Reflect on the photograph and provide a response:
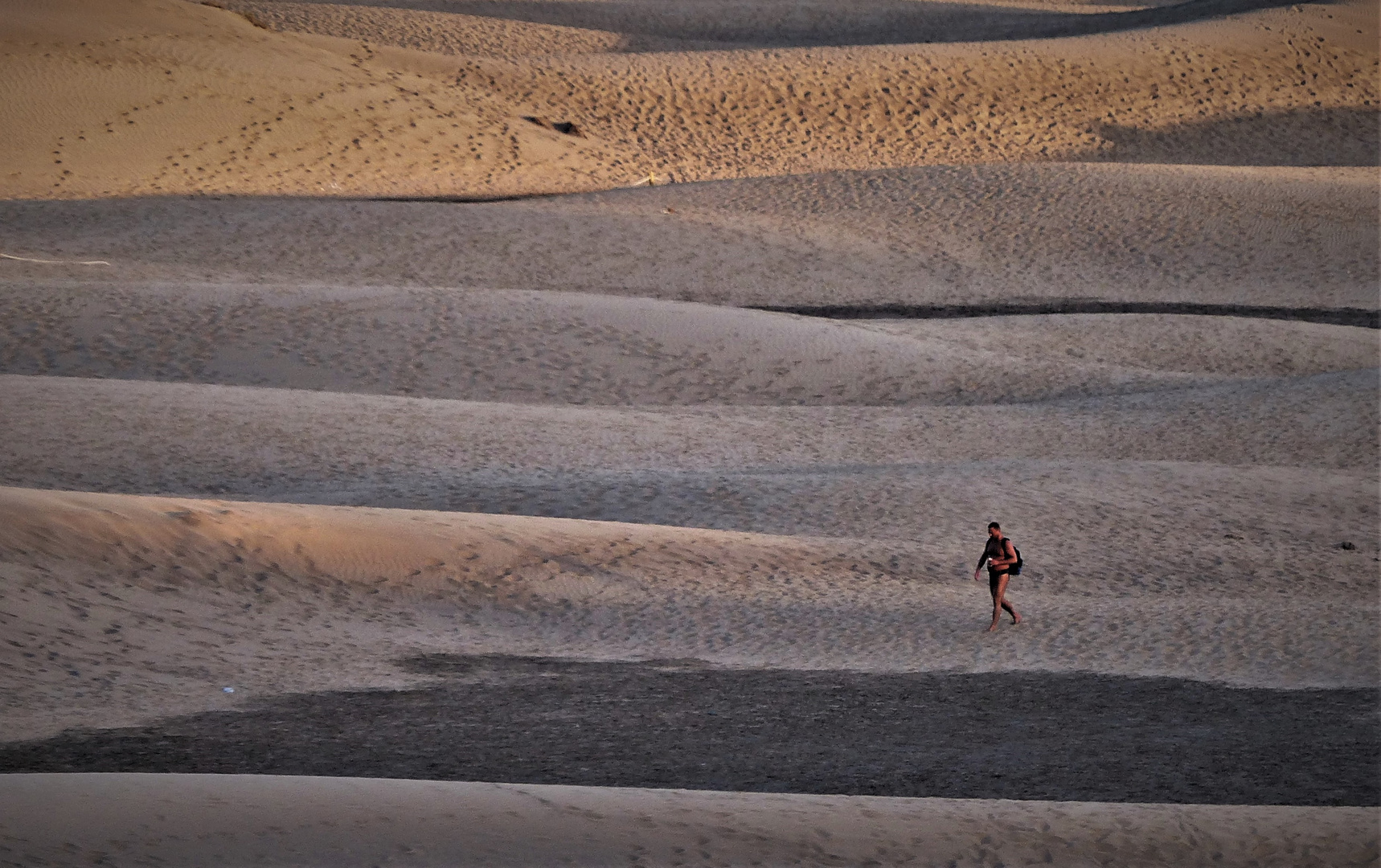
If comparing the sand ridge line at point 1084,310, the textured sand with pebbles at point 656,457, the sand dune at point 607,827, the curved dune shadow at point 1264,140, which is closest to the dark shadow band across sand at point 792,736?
Answer: the textured sand with pebbles at point 656,457

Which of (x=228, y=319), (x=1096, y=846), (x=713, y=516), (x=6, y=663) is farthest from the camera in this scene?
(x=228, y=319)

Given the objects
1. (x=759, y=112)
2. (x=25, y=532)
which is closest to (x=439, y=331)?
(x=25, y=532)

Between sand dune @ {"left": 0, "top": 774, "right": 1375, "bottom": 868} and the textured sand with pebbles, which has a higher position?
the textured sand with pebbles

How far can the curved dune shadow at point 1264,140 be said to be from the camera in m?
26.1

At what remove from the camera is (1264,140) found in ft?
87.1

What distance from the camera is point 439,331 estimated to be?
13.1 m

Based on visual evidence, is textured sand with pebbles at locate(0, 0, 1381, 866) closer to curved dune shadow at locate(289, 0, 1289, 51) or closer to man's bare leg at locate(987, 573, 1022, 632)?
man's bare leg at locate(987, 573, 1022, 632)

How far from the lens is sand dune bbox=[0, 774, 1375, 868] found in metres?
3.68

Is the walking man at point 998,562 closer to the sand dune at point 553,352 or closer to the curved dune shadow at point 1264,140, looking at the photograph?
the sand dune at point 553,352

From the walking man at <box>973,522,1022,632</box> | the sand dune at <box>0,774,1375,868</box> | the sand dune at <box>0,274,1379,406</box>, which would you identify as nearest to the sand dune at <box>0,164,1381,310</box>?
the sand dune at <box>0,274,1379,406</box>

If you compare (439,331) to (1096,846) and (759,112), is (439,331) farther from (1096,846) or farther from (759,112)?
(759,112)

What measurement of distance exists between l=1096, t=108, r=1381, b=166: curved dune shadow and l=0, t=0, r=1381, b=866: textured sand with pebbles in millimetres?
139

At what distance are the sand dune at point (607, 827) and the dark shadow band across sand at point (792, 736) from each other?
0.58 meters

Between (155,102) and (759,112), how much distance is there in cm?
1129
